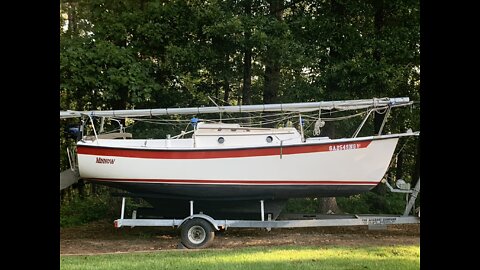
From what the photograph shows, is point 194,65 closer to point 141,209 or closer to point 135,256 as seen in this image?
point 141,209

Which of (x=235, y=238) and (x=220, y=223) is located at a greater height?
(x=220, y=223)

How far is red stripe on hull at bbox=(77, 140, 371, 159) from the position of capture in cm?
1066

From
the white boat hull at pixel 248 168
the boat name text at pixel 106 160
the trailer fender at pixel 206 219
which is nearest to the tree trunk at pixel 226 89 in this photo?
the white boat hull at pixel 248 168

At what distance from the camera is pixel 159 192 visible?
11.1 metres

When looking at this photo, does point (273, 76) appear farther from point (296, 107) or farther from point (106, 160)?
point (106, 160)

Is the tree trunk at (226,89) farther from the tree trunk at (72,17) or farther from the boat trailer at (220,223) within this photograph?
the boat trailer at (220,223)

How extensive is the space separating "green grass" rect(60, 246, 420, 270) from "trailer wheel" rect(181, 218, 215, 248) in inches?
24.4

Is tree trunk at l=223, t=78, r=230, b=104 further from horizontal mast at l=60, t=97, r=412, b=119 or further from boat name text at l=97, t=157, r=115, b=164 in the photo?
boat name text at l=97, t=157, r=115, b=164

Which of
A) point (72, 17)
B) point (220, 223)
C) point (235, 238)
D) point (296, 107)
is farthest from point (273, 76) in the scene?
point (72, 17)

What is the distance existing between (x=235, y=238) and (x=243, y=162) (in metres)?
2.04

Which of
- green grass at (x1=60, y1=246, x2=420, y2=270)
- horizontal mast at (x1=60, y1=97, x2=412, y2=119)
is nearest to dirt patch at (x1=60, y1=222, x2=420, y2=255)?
green grass at (x1=60, y1=246, x2=420, y2=270)

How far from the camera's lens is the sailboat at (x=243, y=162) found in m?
10.7

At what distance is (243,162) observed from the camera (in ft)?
35.1

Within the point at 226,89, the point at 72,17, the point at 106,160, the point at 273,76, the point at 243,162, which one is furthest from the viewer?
the point at 72,17
